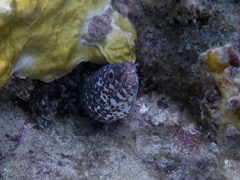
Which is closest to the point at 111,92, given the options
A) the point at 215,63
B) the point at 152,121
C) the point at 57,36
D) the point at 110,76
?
the point at 110,76

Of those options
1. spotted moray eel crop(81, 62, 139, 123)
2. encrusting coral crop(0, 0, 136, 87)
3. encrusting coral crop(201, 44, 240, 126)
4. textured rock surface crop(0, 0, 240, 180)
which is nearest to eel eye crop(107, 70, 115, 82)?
spotted moray eel crop(81, 62, 139, 123)

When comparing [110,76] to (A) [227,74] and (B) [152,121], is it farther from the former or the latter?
(A) [227,74]

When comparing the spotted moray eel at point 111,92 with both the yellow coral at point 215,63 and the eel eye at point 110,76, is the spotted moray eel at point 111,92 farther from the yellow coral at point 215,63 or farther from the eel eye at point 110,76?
the yellow coral at point 215,63

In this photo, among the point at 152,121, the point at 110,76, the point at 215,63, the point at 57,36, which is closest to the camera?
the point at 215,63

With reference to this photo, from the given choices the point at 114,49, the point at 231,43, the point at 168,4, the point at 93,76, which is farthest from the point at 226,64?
the point at 93,76

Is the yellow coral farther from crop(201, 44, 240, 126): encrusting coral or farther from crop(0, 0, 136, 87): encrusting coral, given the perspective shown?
crop(0, 0, 136, 87): encrusting coral
